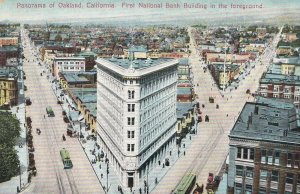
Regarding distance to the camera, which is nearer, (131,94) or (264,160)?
(264,160)

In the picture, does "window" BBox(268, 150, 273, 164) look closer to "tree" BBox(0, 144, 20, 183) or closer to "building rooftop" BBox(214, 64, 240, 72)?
"tree" BBox(0, 144, 20, 183)

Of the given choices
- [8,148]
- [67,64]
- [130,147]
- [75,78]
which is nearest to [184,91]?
[75,78]

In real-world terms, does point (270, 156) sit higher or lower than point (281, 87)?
lower

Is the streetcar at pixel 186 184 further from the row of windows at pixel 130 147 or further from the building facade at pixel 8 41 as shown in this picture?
the building facade at pixel 8 41

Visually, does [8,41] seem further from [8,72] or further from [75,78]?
[75,78]

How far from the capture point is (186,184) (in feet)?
49.8

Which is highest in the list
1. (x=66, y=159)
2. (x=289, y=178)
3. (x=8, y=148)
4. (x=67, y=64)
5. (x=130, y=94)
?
(x=130, y=94)

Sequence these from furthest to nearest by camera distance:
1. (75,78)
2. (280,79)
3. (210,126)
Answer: (75,78), (210,126), (280,79)

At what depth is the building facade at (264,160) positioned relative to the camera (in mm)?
11523

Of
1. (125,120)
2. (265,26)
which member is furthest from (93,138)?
(265,26)

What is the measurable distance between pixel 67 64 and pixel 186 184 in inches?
622

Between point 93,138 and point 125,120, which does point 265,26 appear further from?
point 93,138

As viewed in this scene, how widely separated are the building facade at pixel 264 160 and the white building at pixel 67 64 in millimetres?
17173

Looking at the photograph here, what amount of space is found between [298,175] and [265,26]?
611 centimetres
